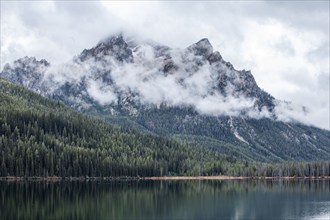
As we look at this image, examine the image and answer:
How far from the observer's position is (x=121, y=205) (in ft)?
462

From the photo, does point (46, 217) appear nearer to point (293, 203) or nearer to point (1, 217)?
point (1, 217)

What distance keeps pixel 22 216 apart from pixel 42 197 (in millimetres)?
44584

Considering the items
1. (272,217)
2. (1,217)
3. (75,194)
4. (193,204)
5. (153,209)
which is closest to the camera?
(1,217)

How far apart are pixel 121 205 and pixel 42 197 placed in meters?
27.8

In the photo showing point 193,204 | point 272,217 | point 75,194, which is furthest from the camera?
point 75,194

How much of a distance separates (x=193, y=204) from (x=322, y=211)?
33023 millimetres

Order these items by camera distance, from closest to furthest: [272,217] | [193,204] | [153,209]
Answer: [272,217] < [153,209] < [193,204]

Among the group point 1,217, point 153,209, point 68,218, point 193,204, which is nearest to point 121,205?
point 153,209

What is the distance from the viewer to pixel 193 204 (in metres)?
149

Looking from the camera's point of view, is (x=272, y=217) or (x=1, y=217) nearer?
(x=1, y=217)

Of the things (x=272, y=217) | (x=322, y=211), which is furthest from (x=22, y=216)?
(x=322, y=211)

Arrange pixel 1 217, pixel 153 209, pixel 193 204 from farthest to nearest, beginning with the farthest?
pixel 193 204
pixel 153 209
pixel 1 217

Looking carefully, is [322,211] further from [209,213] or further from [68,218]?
[68,218]

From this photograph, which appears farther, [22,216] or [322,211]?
[322,211]
